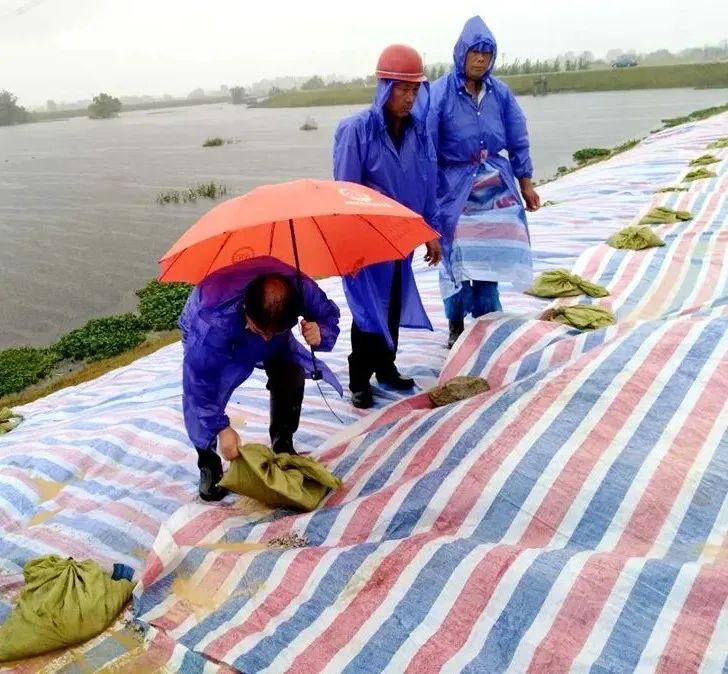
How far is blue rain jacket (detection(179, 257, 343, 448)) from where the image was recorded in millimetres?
2535

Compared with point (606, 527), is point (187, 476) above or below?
below

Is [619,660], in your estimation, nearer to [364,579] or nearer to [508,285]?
[364,579]

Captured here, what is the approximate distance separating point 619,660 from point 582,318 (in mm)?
2467

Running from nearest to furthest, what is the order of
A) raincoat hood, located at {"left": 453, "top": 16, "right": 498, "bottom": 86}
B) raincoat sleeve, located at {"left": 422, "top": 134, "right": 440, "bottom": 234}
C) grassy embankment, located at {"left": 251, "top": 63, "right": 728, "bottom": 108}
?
raincoat sleeve, located at {"left": 422, "top": 134, "right": 440, "bottom": 234}, raincoat hood, located at {"left": 453, "top": 16, "right": 498, "bottom": 86}, grassy embankment, located at {"left": 251, "top": 63, "right": 728, "bottom": 108}

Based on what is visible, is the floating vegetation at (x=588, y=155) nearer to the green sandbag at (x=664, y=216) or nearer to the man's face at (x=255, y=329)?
the green sandbag at (x=664, y=216)

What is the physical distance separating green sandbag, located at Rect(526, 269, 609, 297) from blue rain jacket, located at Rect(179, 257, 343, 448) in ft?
8.16

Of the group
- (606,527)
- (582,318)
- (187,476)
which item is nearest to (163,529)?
(187,476)

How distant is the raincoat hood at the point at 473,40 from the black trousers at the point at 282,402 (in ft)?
6.38

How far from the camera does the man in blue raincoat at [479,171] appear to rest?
3654mm

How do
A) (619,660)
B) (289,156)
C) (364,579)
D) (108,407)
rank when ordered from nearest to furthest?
(619,660)
(364,579)
(108,407)
(289,156)

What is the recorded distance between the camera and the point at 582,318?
3.91m

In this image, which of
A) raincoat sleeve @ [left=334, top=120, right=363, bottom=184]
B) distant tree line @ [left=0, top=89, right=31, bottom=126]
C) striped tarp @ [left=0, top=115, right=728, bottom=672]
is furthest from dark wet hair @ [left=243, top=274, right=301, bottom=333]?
distant tree line @ [left=0, top=89, right=31, bottom=126]

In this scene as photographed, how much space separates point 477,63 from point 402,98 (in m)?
0.78

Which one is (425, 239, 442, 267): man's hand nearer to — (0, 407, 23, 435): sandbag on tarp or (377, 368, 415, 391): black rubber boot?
(377, 368, 415, 391): black rubber boot
